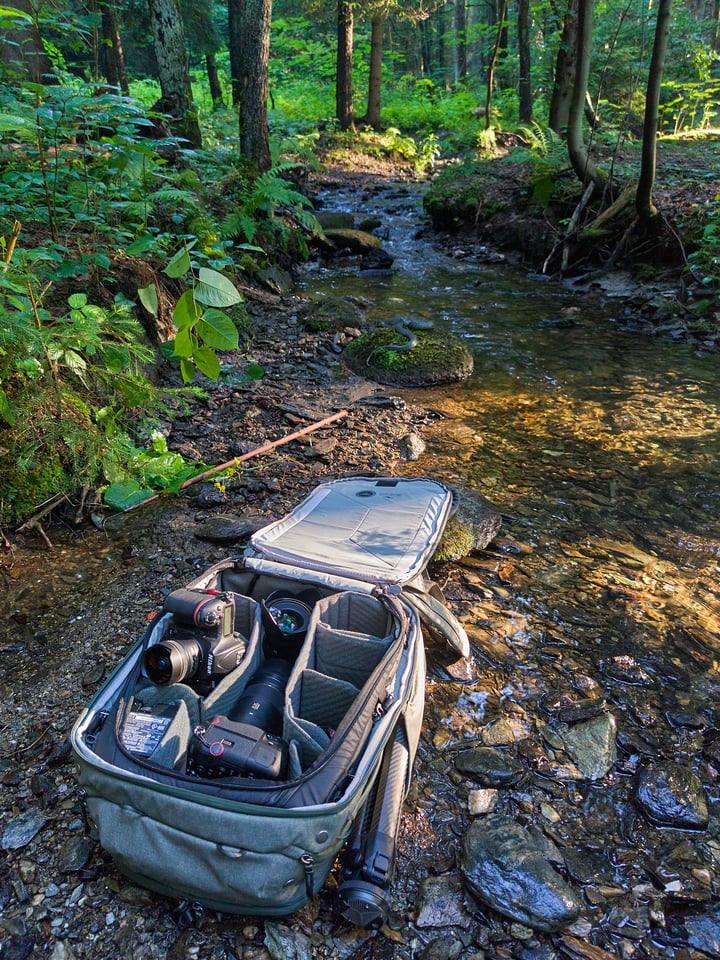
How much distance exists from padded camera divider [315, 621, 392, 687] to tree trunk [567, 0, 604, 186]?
34.7ft

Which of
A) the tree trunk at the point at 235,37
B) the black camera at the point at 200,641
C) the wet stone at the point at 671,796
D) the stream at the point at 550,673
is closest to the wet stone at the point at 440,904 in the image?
the stream at the point at 550,673

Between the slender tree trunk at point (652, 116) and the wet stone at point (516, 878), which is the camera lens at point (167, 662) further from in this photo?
the slender tree trunk at point (652, 116)

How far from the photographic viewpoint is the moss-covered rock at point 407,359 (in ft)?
22.6

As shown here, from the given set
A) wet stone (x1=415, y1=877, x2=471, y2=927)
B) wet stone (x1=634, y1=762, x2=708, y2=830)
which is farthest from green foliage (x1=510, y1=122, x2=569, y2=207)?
wet stone (x1=415, y1=877, x2=471, y2=927)

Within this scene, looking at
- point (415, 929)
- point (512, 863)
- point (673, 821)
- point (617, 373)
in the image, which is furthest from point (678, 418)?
point (415, 929)

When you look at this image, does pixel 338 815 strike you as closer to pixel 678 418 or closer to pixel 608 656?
pixel 608 656

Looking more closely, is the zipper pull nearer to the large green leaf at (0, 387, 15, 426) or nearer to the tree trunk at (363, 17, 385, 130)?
the large green leaf at (0, 387, 15, 426)

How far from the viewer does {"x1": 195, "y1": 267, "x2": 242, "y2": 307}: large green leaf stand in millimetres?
1841

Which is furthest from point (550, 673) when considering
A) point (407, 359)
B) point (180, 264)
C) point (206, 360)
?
point (407, 359)

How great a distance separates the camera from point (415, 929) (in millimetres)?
2129

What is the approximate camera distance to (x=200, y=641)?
8.08 ft

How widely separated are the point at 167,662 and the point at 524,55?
2025cm

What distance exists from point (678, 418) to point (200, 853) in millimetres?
5861

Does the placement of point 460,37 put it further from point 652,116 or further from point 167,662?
point 167,662
